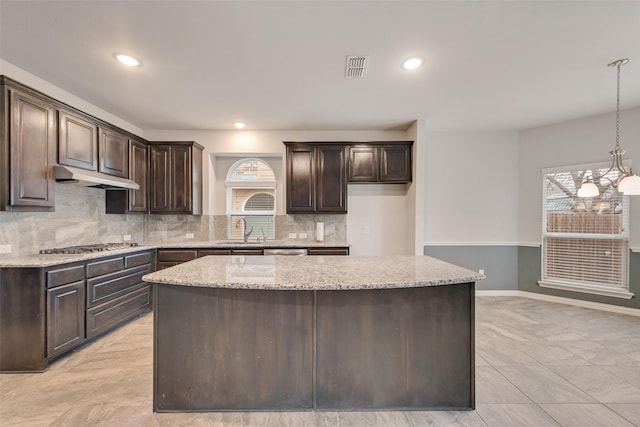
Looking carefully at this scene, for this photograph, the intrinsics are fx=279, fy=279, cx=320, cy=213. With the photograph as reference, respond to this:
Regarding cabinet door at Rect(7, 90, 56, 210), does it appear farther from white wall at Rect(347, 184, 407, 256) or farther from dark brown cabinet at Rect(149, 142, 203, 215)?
white wall at Rect(347, 184, 407, 256)

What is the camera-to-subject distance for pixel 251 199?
4.92m

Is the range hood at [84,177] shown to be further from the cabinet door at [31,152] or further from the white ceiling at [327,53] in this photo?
the white ceiling at [327,53]

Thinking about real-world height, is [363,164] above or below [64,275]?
above

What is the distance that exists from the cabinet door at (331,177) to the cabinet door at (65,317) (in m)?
3.10

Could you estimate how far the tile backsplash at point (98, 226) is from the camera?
9.16ft

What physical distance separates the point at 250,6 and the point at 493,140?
4.42 m

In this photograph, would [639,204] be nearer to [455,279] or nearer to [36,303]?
[455,279]

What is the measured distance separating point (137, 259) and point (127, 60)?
7.51ft

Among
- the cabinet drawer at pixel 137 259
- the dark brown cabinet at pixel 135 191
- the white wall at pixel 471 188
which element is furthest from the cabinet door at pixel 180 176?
the white wall at pixel 471 188

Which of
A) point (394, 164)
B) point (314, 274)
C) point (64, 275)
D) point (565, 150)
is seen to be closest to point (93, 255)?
point (64, 275)

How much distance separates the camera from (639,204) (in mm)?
3678

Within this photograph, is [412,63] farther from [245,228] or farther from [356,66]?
[245,228]

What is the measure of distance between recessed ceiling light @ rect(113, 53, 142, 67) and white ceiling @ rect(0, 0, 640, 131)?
0.07 meters

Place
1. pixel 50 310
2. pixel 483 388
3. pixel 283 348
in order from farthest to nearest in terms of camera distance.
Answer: pixel 50 310
pixel 483 388
pixel 283 348
